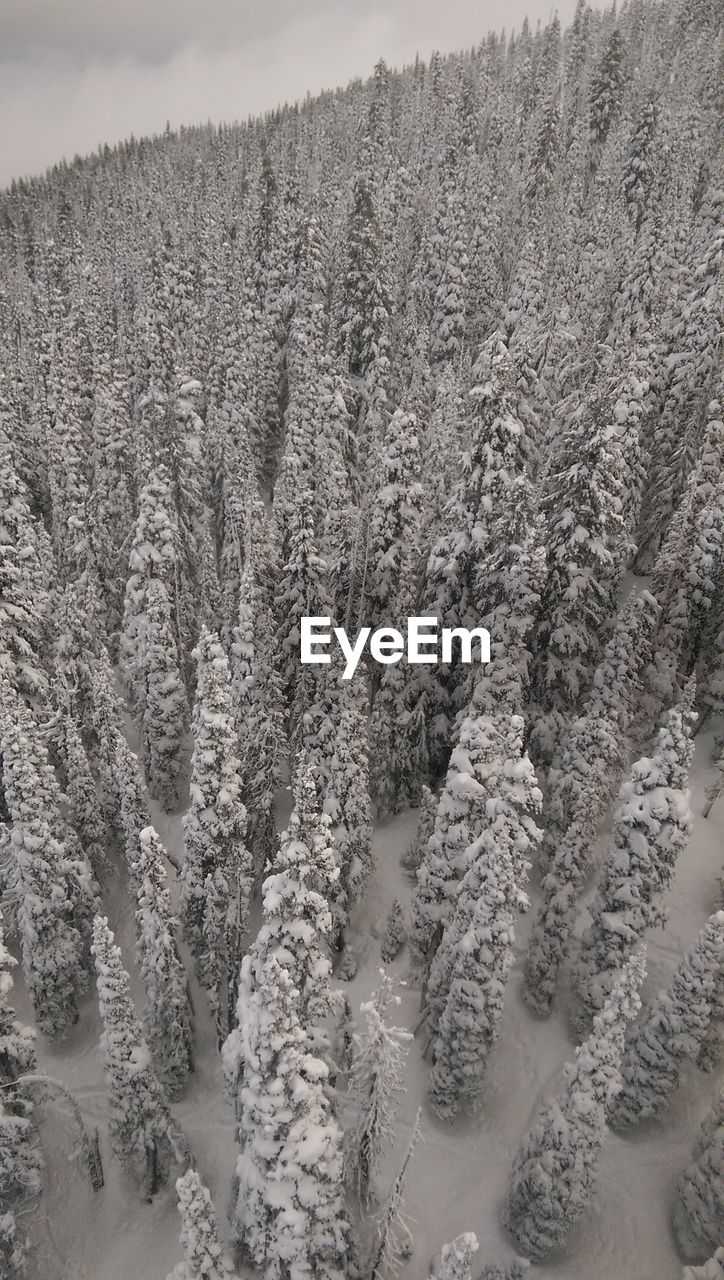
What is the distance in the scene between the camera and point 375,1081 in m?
15.4

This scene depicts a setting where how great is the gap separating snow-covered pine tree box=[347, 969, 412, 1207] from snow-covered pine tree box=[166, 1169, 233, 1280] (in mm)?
3820

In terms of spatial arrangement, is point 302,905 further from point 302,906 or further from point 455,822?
point 455,822

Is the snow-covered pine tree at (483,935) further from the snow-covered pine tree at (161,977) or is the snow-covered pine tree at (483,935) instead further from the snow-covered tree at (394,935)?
the snow-covered pine tree at (161,977)

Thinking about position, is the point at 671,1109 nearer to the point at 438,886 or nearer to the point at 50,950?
the point at 438,886

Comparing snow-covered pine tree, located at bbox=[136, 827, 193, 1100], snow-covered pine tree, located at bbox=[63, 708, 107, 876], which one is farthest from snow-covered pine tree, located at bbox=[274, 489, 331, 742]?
snow-covered pine tree, located at bbox=[63, 708, 107, 876]

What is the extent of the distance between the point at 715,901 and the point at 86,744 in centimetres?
2909

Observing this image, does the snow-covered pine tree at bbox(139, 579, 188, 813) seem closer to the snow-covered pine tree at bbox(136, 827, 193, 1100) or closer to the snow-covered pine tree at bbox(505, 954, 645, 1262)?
the snow-covered pine tree at bbox(136, 827, 193, 1100)

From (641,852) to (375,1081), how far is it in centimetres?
980

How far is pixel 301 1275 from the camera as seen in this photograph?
1448 centimetres

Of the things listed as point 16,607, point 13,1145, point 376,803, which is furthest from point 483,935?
point 16,607

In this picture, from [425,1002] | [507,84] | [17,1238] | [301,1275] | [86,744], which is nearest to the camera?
[301,1275]

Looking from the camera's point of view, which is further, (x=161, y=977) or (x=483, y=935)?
(x=161, y=977)

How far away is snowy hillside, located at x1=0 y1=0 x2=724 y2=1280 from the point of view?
58.0 feet

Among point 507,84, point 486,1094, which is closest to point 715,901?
point 486,1094
